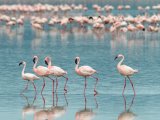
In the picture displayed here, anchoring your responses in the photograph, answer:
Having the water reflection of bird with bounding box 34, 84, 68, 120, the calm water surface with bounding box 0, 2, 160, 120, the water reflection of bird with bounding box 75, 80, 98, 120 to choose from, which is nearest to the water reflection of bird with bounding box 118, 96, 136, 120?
the calm water surface with bounding box 0, 2, 160, 120

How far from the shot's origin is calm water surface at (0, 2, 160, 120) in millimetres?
18500

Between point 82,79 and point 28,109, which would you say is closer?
point 28,109

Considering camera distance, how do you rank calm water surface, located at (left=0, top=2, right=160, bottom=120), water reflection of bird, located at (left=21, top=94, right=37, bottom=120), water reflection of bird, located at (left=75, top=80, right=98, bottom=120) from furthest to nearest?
1. calm water surface, located at (left=0, top=2, right=160, bottom=120)
2. water reflection of bird, located at (left=21, top=94, right=37, bottom=120)
3. water reflection of bird, located at (left=75, top=80, right=98, bottom=120)

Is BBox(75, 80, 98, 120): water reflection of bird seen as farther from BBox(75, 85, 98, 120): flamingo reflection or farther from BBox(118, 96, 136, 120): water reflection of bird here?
BBox(118, 96, 136, 120): water reflection of bird

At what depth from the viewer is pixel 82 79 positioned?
23750mm

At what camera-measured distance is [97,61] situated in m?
28.9

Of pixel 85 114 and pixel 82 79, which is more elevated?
pixel 82 79

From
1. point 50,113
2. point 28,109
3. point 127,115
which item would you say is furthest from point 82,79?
point 127,115

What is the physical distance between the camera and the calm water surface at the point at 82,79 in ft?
60.7

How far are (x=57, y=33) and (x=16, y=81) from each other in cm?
1914

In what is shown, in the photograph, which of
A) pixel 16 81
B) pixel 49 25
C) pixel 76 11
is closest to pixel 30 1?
pixel 76 11

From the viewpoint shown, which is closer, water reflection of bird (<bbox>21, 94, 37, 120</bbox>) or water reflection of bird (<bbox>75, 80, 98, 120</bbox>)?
water reflection of bird (<bbox>75, 80, 98, 120</bbox>)

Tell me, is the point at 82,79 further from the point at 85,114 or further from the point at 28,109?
the point at 85,114

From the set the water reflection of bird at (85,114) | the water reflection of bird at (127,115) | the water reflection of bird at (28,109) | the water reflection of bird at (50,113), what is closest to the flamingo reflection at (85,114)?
the water reflection of bird at (85,114)
